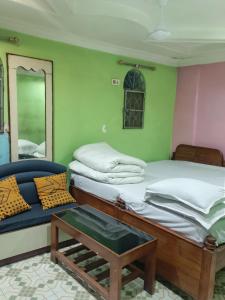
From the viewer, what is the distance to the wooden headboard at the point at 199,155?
401 centimetres

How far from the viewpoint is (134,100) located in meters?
4.00

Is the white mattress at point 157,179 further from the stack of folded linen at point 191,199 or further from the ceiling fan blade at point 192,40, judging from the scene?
the ceiling fan blade at point 192,40

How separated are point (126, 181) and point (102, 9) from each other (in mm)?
1727

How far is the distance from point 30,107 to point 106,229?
1698 mm

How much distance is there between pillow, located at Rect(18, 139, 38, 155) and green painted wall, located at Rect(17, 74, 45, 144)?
0.14 feet

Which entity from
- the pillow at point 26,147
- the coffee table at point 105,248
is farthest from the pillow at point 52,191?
the pillow at point 26,147

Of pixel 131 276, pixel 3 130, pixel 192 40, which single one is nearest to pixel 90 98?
pixel 3 130

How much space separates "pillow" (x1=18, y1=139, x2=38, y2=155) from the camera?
296 cm

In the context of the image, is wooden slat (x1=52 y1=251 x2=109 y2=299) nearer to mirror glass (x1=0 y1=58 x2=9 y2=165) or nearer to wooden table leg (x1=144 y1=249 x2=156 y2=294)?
wooden table leg (x1=144 y1=249 x2=156 y2=294)

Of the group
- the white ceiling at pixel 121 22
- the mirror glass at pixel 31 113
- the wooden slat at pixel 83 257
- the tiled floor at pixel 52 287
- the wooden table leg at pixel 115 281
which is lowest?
the tiled floor at pixel 52 287

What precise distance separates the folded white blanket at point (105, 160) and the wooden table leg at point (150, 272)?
101cm

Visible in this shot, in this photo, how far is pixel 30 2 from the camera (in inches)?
90.3

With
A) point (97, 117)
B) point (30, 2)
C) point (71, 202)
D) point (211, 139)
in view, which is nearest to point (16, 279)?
point (71, 202)

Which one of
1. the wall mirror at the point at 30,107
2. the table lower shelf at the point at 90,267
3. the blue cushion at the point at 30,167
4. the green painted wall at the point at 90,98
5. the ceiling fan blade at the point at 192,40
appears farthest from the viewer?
the ceiling fan blade at the point at 192,40
